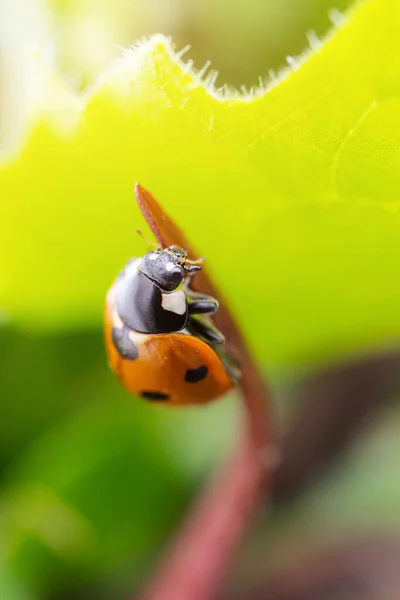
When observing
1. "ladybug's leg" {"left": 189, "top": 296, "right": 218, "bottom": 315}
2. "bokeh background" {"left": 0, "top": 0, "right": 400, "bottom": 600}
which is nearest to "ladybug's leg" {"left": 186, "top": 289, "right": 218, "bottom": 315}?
"ladybug's leg" {"left": 189, "top": 296, "right": 218, "bottom": 315}

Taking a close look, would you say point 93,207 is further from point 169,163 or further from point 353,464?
point 353,464

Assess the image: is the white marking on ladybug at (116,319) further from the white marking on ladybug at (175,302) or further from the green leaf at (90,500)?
the green leaf at (90,500)

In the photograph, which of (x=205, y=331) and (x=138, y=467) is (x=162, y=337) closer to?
(x=205, y=331)

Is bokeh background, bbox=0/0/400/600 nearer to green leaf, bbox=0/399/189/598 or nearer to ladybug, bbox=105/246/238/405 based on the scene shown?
green leaf, bbox=0/399/189/598

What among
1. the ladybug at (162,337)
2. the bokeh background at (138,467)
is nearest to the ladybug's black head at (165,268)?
the ladybug at (162,337)

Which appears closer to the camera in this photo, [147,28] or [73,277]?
[73,277]

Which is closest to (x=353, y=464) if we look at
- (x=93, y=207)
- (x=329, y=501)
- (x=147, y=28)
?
(x=329, y=501)
